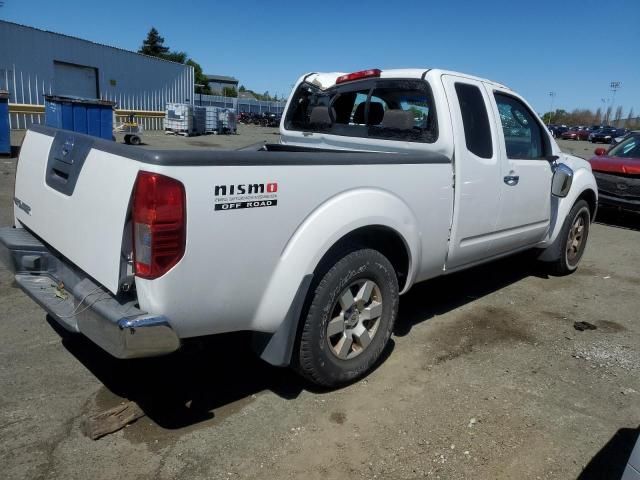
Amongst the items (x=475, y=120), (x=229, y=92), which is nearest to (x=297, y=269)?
(x=475, y=120)

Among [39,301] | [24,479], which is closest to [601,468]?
[24,479]

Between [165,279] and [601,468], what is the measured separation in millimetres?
2314

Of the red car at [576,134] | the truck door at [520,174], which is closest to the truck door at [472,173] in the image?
the truck door at [520,174]

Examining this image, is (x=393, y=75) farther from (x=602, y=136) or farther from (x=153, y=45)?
(x=153, y=45)

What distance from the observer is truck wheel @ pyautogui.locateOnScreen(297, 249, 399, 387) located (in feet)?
9.46

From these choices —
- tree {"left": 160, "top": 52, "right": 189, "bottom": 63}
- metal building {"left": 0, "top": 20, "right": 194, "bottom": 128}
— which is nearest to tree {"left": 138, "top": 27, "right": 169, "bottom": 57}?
tree {"left": 160, "top": 52, "right": 189, "bottom": 63}

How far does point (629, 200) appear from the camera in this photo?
28.7ft

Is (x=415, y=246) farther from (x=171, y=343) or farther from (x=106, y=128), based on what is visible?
(x=106, y=128)

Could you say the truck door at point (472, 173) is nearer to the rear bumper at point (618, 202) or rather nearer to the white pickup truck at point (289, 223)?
the white pickup truck at point (289, 223)

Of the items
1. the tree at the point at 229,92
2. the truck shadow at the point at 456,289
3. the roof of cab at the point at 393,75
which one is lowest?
the truck shadow at the point at 456,289

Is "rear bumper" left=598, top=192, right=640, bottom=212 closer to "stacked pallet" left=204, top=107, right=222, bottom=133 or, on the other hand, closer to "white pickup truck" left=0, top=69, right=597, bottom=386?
"white pickup truck" left=0, top=69, right=597, bottom=386

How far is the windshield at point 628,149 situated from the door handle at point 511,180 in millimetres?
6481

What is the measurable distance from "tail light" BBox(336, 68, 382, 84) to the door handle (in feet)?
4.40

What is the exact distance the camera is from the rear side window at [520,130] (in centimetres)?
438
